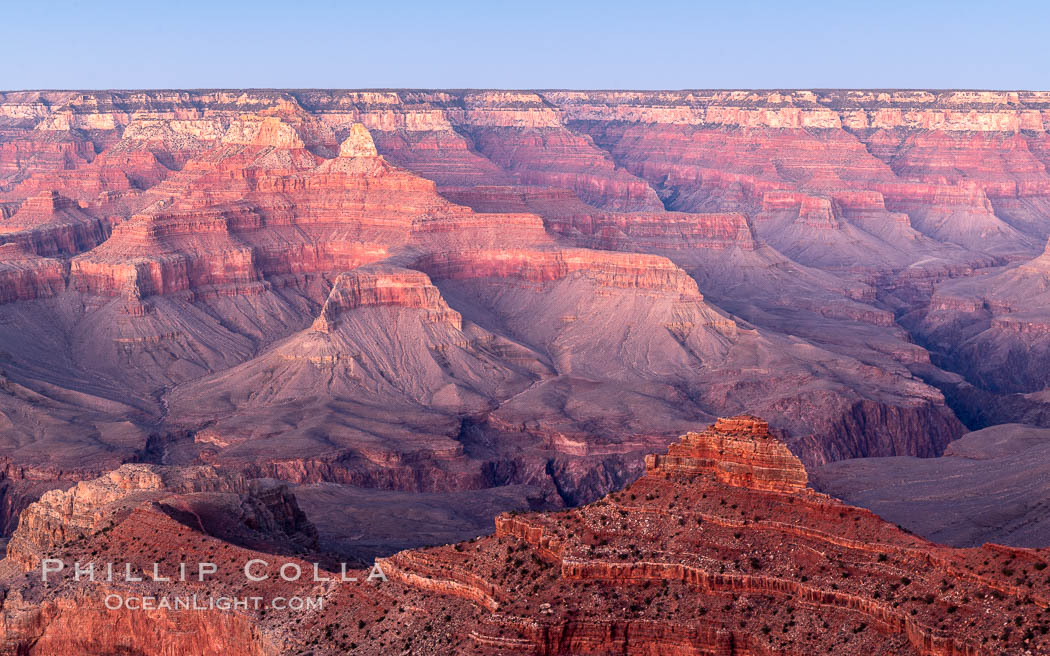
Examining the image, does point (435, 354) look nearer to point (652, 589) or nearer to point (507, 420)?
point (507, 420)

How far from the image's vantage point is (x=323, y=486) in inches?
3839

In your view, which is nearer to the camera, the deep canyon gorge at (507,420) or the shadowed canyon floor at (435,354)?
the deep canyon gorge at (507,420)

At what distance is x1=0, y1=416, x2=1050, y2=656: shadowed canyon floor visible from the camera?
128 feet

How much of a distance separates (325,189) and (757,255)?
2449 inches

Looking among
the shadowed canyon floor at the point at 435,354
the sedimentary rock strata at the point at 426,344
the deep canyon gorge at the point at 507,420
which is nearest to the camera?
the deep canyon gorge at the point at 507,420

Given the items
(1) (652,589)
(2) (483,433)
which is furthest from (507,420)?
(1) (652,589)

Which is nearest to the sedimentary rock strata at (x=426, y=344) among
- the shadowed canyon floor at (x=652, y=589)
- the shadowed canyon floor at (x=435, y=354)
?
the shadowed canyon floor at (x=435, y=354)

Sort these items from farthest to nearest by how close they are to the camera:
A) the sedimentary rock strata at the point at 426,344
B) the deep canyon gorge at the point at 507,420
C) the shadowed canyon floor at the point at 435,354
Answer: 1. the sedimentary rock strata at the point at 426,344
2. the shadowed canyon floor at the point at 435,354
3. the deep canyon gorge at the point at 507,420

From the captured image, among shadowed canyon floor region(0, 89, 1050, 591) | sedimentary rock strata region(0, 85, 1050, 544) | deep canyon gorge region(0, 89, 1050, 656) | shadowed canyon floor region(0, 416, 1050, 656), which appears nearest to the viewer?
shadowed canyon floor region(0, 416, 1050, 656)

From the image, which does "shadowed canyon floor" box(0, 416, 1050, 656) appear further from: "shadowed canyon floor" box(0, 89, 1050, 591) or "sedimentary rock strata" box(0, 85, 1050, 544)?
"sedimentary rock strata" box(0, 85, 1050, 544)

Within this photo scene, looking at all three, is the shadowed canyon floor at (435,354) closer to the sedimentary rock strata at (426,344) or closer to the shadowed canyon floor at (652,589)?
the sedimentary rock strata at (426,344)

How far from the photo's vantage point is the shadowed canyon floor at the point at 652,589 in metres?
38.9

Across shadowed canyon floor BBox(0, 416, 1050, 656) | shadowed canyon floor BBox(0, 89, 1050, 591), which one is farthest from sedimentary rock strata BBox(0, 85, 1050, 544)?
shadowed canyon floor BBox(0, 416, 1050, 656)

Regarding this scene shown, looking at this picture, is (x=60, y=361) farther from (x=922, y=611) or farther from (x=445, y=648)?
(x=922, y=611)
